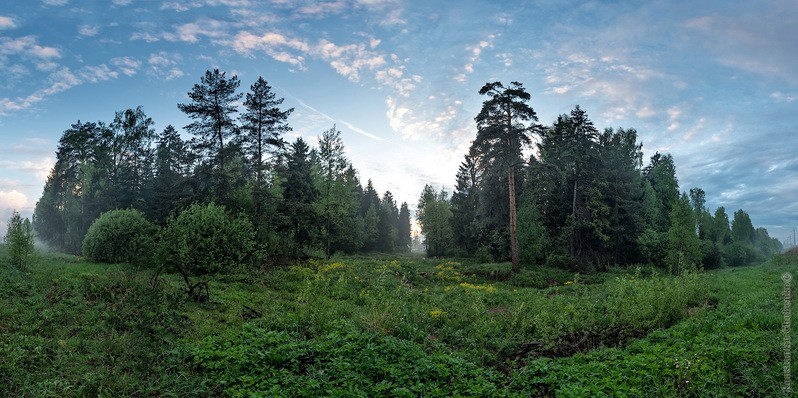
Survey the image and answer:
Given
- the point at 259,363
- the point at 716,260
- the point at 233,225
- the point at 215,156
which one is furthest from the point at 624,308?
the point at 716,260

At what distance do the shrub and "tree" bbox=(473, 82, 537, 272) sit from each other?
54.3 feet

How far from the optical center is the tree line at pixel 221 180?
91.2 feet

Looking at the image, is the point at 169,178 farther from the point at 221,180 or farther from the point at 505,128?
the point at 505,128

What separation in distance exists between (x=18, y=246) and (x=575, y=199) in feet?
117

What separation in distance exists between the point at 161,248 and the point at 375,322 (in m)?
13.8

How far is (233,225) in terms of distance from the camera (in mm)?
19500

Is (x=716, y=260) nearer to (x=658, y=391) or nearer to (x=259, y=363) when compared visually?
(x=658, y=391)

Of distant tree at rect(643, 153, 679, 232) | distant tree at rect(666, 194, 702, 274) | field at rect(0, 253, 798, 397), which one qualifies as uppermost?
distant tree at rect(643, 153, 679, 232)

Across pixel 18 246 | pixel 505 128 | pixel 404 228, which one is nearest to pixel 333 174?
pixel 505 128

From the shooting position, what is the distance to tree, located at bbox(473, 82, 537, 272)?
26.8m

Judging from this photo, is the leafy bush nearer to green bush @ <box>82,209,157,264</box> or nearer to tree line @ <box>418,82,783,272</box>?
green bush @ <box>82,209,157,264</box>

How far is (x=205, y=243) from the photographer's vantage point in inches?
724

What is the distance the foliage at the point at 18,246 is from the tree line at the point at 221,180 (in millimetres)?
5980

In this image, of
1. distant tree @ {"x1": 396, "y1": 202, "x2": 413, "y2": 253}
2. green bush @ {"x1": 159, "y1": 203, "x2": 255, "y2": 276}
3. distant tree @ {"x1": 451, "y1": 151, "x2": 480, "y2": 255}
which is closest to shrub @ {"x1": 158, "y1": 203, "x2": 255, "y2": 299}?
green bush @ {"x1": 159, "y1": 203, "x2": 255, "y2": 276}
